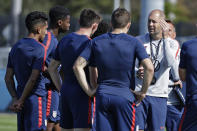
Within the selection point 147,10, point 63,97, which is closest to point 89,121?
point 63,97

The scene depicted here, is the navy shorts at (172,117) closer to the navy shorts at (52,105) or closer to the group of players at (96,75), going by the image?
the group of players at (96,75)

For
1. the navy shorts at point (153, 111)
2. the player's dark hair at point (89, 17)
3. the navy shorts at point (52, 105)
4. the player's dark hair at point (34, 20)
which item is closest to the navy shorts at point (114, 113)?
the player's dark hair at point (89, 17)

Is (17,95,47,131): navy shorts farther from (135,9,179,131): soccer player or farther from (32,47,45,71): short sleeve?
(135,9,179,131): soccer player

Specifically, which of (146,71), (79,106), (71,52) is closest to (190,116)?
(146,71)

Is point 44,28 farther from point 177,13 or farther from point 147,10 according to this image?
point 177,13

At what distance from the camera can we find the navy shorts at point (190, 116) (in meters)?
7.95

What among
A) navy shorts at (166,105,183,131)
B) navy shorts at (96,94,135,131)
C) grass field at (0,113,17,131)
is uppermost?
navy shorts at (96,94,135,131)

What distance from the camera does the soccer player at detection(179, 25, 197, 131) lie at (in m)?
7.89

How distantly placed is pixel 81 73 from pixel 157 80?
5.93 feet

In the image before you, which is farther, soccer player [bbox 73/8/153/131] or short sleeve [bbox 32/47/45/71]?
short sleeve [bbox 32/47/45/71]

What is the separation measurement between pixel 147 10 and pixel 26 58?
26.8 feet

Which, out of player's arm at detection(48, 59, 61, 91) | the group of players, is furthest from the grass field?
player's arm at detection(48, 59, 61, 91)

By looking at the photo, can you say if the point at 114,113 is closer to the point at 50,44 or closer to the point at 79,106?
Answer: the point at 79,106

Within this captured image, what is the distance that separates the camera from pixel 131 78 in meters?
7.80
